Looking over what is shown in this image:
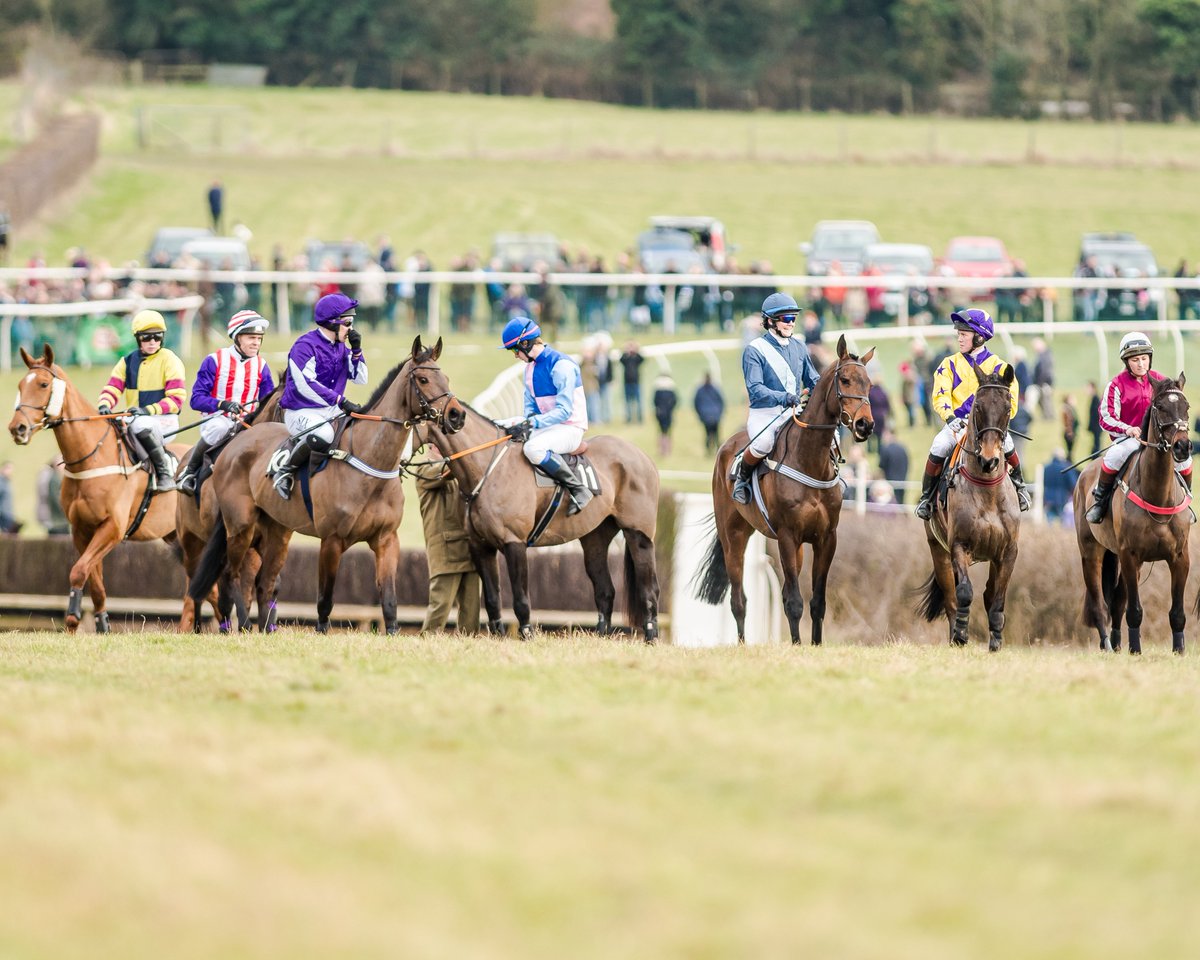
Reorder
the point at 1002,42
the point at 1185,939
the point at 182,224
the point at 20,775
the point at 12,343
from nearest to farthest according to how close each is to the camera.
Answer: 1. the point at 1185,939
2. the point at 20,775
3. the point at 12,343
4. the point at 182,224
5. the point at 1002,42

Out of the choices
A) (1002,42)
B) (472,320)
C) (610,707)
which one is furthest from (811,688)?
(1002,42)

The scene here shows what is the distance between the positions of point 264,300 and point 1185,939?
79.7ft

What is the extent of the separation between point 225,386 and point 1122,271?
71.3 feet

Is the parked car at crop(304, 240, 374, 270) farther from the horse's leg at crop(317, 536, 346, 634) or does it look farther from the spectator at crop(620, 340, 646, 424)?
the horse's leg at crop(317, 536, 346, 634)

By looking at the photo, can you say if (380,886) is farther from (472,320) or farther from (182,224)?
(182,224)

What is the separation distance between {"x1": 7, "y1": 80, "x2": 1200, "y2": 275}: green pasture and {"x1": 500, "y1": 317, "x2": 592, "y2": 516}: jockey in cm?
3308

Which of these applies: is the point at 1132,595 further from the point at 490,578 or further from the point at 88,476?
the point at 88,476

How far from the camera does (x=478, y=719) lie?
830 centimetres

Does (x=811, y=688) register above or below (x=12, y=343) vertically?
below

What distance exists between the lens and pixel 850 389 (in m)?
11.9

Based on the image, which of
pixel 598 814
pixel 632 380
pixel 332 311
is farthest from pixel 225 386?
pixel 632 380

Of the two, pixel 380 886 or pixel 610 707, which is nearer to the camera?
pixel 380 886

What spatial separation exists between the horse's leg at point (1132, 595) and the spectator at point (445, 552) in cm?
442

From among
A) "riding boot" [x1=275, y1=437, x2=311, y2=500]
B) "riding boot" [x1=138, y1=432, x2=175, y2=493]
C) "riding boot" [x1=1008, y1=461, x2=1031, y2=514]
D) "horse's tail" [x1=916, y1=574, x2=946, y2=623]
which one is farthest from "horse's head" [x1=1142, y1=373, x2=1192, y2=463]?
"riding boot" [x1=138, y1=432, x2=175, y2=493]
